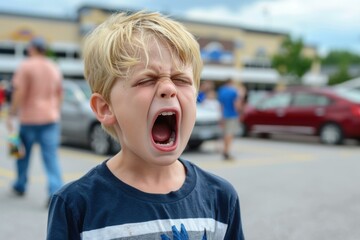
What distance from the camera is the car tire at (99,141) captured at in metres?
9.29

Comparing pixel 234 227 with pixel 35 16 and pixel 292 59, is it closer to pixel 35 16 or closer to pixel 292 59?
pixel 292 59

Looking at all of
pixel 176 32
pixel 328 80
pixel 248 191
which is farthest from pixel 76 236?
pixel 328 80

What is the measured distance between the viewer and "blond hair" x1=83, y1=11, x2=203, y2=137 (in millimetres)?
1371

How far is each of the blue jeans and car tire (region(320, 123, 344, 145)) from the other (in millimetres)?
8582

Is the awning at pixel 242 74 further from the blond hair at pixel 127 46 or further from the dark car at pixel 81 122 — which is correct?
the blond hair at pixel 127 46

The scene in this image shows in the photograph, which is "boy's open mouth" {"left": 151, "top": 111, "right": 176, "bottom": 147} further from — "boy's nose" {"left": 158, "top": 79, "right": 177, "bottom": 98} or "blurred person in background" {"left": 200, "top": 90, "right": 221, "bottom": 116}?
"blurred person in background" {"left": 200, "top": 90, "right": 221, "bottom": 116}

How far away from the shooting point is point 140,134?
1335 mm

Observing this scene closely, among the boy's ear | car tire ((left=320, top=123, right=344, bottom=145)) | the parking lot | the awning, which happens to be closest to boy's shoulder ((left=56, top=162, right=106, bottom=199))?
the boy's ear

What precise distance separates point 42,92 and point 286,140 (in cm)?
982

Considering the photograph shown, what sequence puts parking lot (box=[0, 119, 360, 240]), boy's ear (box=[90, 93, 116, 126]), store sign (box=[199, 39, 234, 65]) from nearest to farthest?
1. boy's ear (box=[90, 93, 116, 126])
2. parking lot (box=[0, 119, 360, 240])
3. store sign (box=[199, 39, 234, 65])

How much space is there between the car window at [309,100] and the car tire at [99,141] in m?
6.08

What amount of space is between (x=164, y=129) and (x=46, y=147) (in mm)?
4259

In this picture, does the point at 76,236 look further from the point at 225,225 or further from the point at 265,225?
the point at 265,225

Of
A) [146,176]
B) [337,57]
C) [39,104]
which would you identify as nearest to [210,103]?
[39,104]
